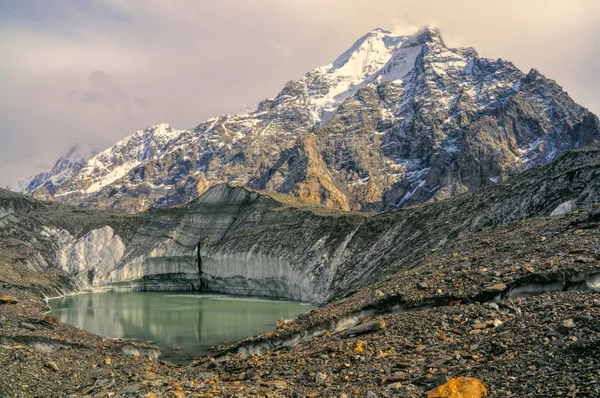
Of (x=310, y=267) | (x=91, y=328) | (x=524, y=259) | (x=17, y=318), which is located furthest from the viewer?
(x=310, y=267)

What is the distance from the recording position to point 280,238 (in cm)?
7388

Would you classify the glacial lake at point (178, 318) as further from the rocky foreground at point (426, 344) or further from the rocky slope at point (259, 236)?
the rocky foreground at point (426, 344)

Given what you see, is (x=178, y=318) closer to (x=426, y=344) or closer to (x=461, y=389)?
(x=426, y=344)

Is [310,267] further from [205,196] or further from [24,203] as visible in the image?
[24,203]

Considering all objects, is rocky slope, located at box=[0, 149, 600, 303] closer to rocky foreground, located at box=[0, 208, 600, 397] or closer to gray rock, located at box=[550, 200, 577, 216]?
gray rock, located at box=[550, 200, 577, 216]

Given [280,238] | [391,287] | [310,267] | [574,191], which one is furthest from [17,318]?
[280,238]

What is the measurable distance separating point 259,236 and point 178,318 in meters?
27.6

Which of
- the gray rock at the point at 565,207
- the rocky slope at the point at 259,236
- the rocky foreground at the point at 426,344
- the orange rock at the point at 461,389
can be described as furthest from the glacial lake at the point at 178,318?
the gray rock at the point at 565,207

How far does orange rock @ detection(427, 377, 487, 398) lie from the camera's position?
36.0ft

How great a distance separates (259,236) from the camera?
78.1 meters

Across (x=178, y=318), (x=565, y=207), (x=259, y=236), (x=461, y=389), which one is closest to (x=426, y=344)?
(x=461, y=389)

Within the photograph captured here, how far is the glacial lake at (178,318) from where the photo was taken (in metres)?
36.7

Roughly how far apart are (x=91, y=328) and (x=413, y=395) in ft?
126

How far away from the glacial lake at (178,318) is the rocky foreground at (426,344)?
31.1ft
